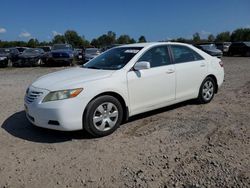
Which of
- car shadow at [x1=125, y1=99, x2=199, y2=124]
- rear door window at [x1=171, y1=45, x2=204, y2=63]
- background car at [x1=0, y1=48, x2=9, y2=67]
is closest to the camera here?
car shadow at [x1=125, y1=99, x2=199, y2=124]

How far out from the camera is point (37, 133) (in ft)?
16.3

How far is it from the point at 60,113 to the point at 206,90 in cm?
374

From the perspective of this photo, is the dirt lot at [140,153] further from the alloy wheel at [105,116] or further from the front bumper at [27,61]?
the front bumper at [27,61]

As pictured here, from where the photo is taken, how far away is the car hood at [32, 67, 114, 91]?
4527mm

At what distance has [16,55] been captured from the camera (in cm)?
2238

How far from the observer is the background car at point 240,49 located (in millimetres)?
29141

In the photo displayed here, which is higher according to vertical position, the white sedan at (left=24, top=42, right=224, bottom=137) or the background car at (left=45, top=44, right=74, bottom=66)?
the white sedan at (left=24, top=42, right=224, bottom=137)

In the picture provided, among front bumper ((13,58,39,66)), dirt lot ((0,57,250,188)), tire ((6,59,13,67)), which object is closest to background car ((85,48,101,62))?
front bumper ((13,58,39,66))

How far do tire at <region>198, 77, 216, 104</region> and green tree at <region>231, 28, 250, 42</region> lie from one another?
209 ft

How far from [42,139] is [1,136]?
0.79m

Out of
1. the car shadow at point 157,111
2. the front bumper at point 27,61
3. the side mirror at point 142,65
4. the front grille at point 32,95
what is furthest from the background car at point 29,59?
the side mirror at point 142,65

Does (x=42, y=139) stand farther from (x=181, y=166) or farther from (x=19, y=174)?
(x=181, y=166)

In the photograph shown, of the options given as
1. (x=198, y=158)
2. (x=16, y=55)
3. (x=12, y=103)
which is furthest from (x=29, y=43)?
(x=198, y=158)

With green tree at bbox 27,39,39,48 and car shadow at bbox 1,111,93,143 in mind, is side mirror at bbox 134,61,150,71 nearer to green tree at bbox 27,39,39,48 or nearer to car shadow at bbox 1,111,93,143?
car shadow at bbox 1,111,93,143
